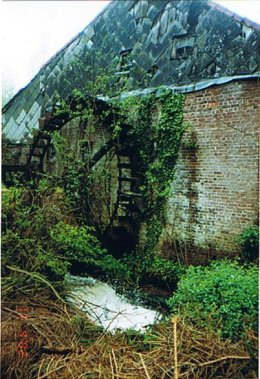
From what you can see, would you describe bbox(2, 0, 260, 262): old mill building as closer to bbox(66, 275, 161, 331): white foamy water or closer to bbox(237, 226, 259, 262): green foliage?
bbox(237, 226, 259, 262): green foliage

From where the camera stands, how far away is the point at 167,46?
12.7ft

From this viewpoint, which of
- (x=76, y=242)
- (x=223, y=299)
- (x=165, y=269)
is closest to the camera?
(x=223, y=299)

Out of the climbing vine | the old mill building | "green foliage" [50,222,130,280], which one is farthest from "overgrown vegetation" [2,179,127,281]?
the climbing vine

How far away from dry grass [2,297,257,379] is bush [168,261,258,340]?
0.11 m

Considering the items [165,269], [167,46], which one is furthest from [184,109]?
[165,269]

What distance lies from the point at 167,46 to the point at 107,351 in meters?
3.02

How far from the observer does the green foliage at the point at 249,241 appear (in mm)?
3162

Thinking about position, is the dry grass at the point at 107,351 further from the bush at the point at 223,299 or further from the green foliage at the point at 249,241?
the green foliage at the point at 249,241

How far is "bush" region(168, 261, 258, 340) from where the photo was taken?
8.95 feet

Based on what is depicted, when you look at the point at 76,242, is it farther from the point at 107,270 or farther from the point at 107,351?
the point at 107,351

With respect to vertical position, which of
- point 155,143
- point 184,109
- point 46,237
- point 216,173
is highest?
point 184,109

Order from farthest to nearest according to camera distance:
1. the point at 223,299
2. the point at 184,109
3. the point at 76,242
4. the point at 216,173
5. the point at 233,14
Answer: the point at 184,109 → the point at 76,242 → the point at 216,173 → the point at 233,14 → the point at 223,299

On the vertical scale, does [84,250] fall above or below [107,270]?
above

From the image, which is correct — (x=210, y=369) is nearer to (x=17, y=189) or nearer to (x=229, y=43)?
(x=17, y=189)
